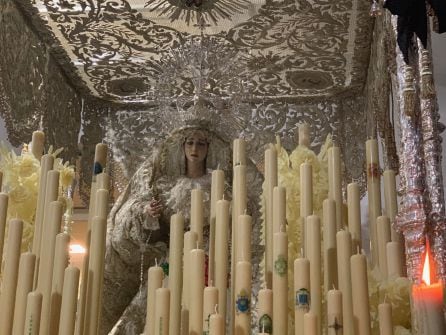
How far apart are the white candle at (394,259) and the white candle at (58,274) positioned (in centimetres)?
61

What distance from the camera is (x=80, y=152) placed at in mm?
3109

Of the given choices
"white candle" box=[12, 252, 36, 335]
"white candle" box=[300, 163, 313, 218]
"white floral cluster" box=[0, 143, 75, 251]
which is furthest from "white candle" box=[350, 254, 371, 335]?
"white floral cluster" box=[0, 143, 75, 251]

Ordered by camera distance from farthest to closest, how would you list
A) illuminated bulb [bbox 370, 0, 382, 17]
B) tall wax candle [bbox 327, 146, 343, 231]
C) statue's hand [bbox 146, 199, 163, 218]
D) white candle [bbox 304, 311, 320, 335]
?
statue's hand [bbox 146, 199, 163, 218], illuminated bulb [bbox 370, 0, 382, 17], tall wax candle [bbox 327, 146, 343, 231], white candle [bbox 304, 311, 320, 335]

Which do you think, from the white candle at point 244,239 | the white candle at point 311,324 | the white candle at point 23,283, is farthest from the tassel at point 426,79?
the white candle at point 23,283

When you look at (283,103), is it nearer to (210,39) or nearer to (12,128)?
(210,39)

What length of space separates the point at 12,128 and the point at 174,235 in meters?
1.39

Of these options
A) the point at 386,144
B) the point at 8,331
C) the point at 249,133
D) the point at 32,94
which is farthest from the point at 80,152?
the point at 8,331

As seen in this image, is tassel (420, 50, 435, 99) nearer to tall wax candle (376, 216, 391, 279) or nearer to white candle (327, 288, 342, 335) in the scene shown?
tall wax candle (376, 216, 391, 279)

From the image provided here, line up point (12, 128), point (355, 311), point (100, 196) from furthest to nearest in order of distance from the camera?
point (12, 128)
point (100, 196)
point (355, 311)

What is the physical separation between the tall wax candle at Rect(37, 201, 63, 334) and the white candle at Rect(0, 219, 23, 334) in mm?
50

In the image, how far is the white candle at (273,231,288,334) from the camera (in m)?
1.25

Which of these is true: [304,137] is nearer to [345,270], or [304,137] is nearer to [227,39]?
[345,270]

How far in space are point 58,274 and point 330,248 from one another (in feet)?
1.65

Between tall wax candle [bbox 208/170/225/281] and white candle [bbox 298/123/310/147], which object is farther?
white candle [bbox 298/123/310/147]
